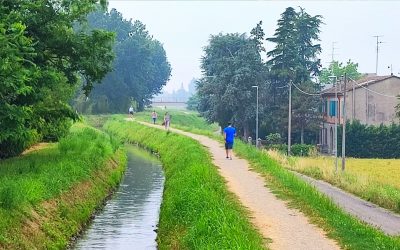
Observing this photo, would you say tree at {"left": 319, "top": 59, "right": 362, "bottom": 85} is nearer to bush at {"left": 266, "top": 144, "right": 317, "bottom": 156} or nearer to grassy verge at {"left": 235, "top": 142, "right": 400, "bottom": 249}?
bush at {"left": 266, "top": 144, "right": 317, "bottom": 156}

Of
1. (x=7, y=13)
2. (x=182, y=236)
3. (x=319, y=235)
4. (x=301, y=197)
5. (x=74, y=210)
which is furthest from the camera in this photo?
(x=7, y=13)

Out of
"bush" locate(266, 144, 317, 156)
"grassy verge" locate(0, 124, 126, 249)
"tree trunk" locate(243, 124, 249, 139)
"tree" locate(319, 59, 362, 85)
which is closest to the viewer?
"grassy verge" locate(0, 124, 126, 249)

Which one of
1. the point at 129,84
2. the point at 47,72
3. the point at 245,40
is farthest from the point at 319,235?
the point at 129,84

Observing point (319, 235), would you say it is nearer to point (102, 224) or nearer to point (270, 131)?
point (102, 224)

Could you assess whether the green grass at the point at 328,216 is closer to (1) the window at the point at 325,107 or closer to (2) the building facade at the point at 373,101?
(2) the building facade at the point at 373,101

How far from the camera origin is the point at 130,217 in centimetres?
2577

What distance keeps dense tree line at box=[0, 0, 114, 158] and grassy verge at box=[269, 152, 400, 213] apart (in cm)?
1437

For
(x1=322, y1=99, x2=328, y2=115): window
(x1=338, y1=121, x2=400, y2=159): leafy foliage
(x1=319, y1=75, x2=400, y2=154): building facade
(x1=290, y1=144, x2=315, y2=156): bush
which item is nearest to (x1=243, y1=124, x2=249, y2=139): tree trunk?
(x1=322, y1=99, x2=328, y2=115): window

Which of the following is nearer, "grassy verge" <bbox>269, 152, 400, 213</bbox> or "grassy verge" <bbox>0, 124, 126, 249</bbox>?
"grassy verge" <bbox>0, 124, 126, 249</bbox>

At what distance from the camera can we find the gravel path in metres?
23.0

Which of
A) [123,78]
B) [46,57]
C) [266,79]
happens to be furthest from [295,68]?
[46,57]

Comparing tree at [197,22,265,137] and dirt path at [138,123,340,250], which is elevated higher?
tree at [197,22,265,137]

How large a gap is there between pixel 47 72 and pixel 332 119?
163 feet

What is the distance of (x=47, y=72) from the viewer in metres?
26.9
